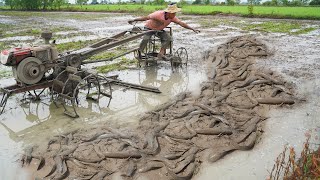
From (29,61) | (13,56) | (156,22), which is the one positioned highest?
(156,22)

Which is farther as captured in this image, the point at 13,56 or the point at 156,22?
the point at 156,22

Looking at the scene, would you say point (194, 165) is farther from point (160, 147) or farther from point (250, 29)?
point (250, 29)

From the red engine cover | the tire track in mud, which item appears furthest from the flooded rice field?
the red engine cover

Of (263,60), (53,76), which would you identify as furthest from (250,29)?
(53,76)

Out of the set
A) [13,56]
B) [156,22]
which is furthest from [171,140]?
[156,22]

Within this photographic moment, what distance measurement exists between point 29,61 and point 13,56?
0.34 meters

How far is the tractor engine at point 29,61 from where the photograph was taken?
6.49 m

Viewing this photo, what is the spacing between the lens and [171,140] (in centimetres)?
560

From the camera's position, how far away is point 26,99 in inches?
303

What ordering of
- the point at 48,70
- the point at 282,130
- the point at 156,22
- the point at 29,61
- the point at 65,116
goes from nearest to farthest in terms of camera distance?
the point at 282,130 < the point at 29,61 < the point at 65,116 < the point at 48,70 < the point at 156,22

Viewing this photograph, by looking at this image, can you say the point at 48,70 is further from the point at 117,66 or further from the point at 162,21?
the point at 162,21

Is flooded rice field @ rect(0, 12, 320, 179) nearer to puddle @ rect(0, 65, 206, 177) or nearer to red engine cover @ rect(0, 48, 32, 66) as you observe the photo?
puddle @ rect(0, 65, 206, 177)

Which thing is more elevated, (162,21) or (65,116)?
(162,21)

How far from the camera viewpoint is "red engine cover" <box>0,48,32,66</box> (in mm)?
6418
